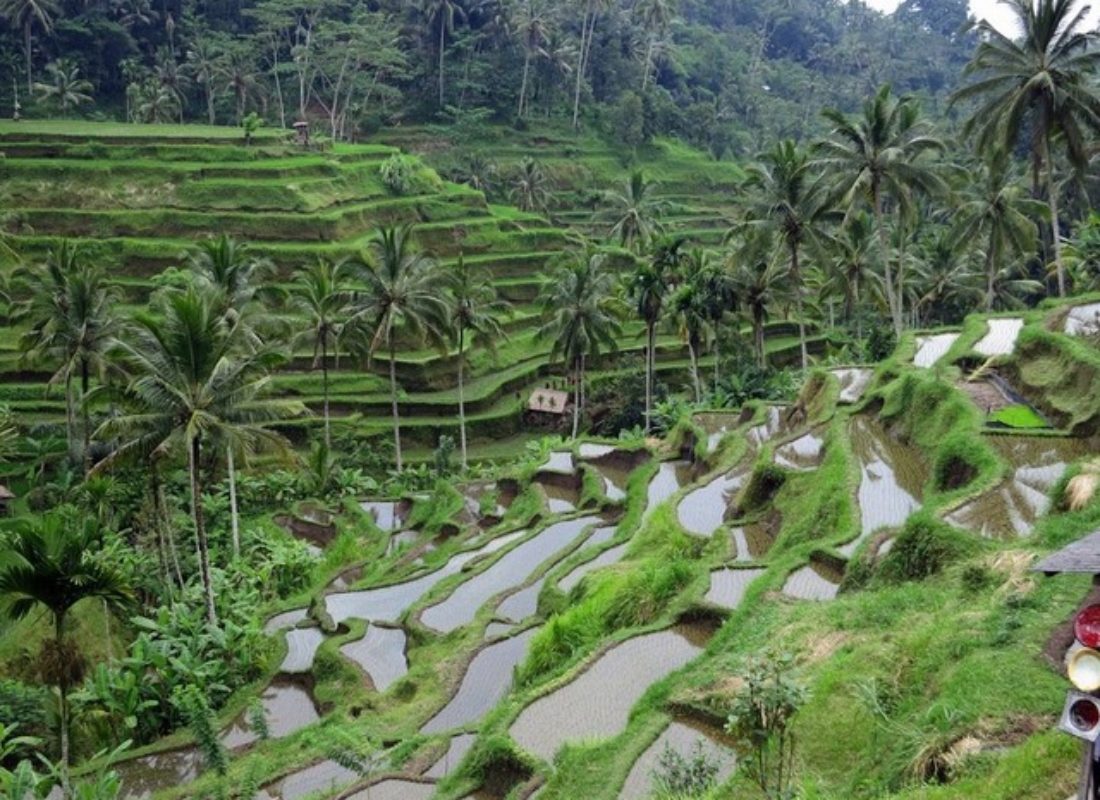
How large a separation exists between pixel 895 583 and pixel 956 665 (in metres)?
4.55

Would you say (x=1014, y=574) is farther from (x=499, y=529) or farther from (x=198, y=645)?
(x=499, y=529)

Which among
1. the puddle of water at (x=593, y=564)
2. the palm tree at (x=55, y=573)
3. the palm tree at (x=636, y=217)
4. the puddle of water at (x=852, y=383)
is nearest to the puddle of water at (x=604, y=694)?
the puddle of water at (x=593, y=564)

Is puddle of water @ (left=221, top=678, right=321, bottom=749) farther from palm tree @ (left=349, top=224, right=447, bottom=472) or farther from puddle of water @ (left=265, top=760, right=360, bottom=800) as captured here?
palm tree @ (left=349, top=224, right=447, bottom=472)

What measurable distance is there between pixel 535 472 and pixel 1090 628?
29.0 meters

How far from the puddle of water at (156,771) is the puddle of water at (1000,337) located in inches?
850

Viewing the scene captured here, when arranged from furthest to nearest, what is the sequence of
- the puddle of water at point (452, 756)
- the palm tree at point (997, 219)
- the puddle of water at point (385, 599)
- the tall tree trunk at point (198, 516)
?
1. the palm tree at point (997, 219)
2. the puddle of water at point (385, 599)
3. the tall tree trunk at point (198, 516)
4. the puddle of water at point (452, 756)

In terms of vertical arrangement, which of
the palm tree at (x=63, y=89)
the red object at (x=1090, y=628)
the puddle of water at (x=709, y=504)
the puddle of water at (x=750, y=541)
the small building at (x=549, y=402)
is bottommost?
the small building at (x=549, y=402)

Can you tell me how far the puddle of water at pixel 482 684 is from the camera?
17.8 meters

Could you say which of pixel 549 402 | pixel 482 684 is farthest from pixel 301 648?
pixel 549 402

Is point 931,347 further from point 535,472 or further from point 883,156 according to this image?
point 535,472

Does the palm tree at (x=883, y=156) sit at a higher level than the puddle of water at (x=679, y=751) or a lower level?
higher

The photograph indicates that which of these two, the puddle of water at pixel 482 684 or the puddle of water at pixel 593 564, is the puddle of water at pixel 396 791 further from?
the puddle of water at pixel 593 564

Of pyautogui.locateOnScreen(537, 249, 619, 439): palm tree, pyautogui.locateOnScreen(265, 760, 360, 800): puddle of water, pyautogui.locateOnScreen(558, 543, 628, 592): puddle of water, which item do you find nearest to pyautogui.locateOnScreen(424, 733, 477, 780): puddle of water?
pyautogui.locateOnScreen(265, 760, 360, 800): puddle of water

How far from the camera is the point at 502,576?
24906 millimetres
